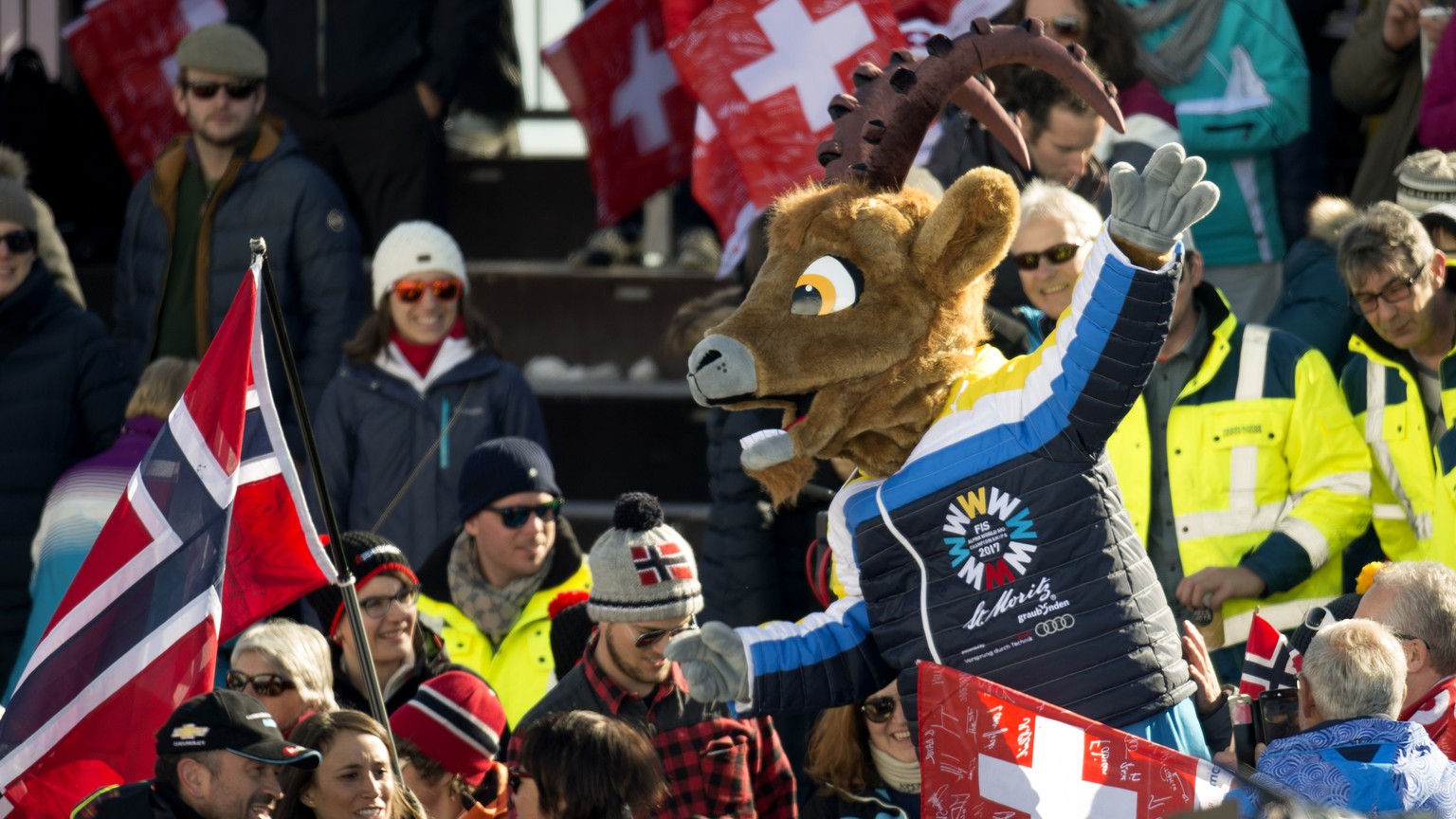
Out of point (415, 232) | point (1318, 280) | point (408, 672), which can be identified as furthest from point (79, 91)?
point (1318, 280)

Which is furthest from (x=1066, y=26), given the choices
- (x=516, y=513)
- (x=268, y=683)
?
(x=268, y=683)

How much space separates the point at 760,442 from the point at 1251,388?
195cm

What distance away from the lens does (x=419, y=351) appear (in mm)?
7195

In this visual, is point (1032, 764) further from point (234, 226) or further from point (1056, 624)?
point (234, 226)

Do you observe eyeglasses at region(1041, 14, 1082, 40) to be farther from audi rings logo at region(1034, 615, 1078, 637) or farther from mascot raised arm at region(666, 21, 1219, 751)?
audi rings logo at region(1034, 615, 1078, 637)

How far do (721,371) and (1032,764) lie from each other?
90 cm

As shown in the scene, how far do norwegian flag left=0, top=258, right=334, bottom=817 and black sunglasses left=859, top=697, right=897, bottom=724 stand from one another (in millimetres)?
1254

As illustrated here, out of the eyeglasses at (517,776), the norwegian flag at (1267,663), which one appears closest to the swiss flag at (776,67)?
the norwegian flag at (1267,663)

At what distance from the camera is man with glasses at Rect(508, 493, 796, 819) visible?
4898mm

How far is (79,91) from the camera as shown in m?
9.78

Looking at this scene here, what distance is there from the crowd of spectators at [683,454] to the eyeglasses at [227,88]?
0.8 inches

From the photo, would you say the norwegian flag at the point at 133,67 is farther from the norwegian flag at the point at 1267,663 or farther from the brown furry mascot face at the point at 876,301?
the norwegian flag at the point at 1267,663

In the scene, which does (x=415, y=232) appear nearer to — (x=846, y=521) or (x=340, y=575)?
(x=340, y=575)

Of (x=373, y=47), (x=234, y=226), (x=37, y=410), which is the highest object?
(x=373, y=47)
